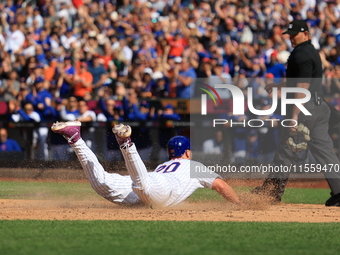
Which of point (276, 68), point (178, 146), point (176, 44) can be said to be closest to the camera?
point (178, 146)

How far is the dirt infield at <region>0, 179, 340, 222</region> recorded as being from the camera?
7.34 meters

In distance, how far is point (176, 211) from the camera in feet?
26.0

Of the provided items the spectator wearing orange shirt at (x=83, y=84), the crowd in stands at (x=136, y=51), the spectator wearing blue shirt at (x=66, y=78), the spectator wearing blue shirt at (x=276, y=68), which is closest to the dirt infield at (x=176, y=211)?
the crowd in stands at (x=136, y=51)

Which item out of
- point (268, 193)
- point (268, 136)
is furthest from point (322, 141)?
point (268, 136)

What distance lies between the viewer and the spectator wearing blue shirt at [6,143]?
12.8 m

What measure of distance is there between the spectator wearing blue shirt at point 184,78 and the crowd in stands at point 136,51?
0.02m

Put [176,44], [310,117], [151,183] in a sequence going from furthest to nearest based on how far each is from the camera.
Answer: [176,44] < [310,117] < [151,183]

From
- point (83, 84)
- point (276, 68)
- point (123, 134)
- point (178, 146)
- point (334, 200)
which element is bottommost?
point (334, 200)

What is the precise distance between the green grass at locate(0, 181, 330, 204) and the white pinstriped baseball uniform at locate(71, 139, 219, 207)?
1.64 metres

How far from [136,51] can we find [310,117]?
8.51 m

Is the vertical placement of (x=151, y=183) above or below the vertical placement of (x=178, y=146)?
below

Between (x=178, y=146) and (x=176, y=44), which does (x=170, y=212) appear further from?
(x=176, y=44)

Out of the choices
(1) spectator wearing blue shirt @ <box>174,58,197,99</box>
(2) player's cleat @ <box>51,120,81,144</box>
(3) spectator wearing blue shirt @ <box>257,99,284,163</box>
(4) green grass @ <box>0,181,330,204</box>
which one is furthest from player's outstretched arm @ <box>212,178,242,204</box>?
(1) spectator wearing blue shirt @ <box>174,58,197,99</box>

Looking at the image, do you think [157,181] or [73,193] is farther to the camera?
[73,193]
